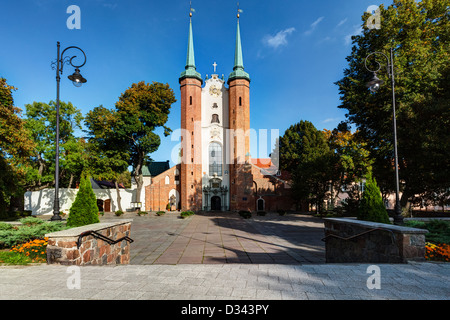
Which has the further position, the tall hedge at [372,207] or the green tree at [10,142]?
the green tree at [10,142]

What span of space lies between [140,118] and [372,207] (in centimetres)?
2776

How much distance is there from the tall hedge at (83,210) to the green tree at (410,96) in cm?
1534

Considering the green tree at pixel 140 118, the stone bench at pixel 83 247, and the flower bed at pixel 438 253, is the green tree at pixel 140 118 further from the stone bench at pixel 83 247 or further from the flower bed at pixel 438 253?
the flower bed at pixel 438 253

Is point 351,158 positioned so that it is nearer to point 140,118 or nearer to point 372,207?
point 372,207

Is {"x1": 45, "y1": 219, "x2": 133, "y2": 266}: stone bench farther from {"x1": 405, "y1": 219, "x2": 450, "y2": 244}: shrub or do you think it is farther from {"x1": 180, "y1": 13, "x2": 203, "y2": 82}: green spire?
{"x1": 180, "y1": 13, "x2": 203, "y2": 82}: green spire

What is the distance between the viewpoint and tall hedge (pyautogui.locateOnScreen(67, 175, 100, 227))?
810cm

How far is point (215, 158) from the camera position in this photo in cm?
3138

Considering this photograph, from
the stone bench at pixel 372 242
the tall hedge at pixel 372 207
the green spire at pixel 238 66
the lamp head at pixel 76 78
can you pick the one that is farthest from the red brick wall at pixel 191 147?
the tall hedge at pixel 372 207

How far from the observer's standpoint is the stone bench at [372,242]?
5.12 m

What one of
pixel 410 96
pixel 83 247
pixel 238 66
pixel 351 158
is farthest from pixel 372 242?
pixel 238 66

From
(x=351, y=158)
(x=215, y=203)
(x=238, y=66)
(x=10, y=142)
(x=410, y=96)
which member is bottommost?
(x=215, y=203)

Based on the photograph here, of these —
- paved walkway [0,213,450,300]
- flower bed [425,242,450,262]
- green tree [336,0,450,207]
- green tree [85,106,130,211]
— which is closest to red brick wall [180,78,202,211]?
green tree [85,106,130,211]

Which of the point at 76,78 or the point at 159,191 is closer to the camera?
the point at 76,78
